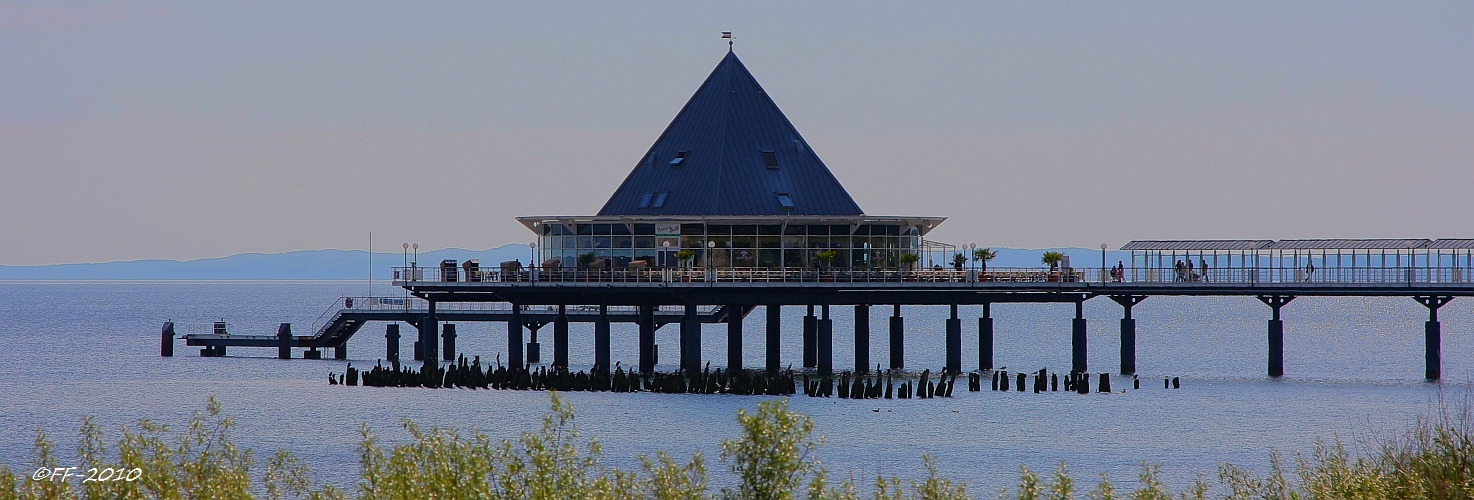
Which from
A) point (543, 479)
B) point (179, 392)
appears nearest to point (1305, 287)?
point (179, 392)

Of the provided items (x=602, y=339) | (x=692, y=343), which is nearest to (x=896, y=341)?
(x=692, y=343)

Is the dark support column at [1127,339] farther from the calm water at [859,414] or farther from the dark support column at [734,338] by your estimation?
the dark support column at [734,338]

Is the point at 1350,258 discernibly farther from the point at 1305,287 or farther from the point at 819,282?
the point at 819,282

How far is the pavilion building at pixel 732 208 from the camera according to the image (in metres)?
71.2

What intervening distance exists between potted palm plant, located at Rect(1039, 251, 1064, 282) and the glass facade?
20.1ft

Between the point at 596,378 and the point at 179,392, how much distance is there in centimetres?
1769

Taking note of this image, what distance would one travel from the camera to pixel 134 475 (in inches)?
989

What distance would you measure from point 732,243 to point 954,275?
8.57 metres

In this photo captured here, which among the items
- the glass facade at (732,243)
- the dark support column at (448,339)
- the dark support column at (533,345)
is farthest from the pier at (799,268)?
the dark support column at (448,339)

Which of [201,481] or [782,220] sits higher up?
[782,220]

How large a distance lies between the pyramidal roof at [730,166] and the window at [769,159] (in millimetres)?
41

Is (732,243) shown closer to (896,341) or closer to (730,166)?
(730,166)

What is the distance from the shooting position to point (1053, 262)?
239 ft

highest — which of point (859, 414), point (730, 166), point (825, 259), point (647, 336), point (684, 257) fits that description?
point (730, 166)
